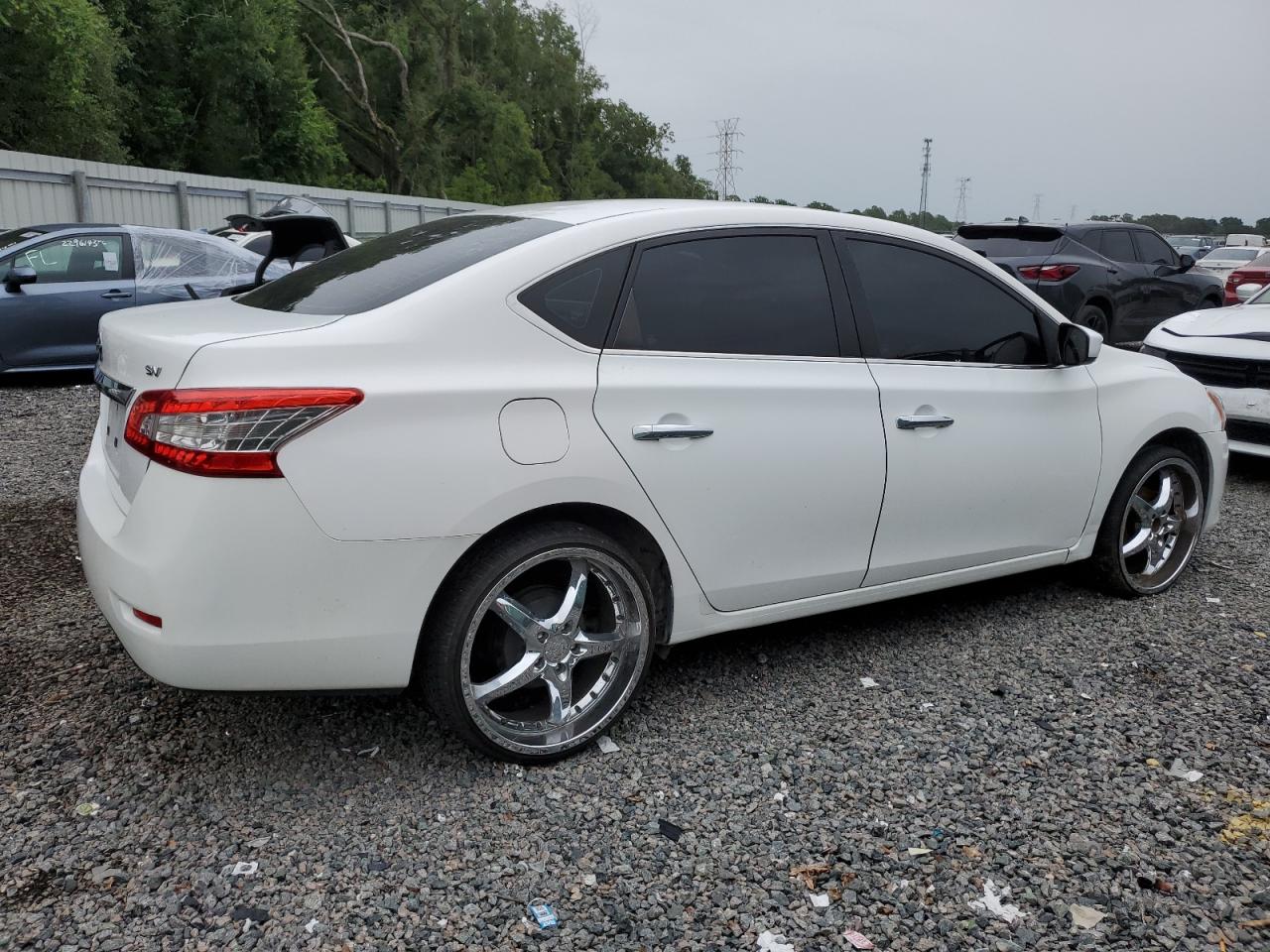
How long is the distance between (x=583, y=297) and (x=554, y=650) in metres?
1.05

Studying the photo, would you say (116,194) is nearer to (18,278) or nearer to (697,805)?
(18,278)

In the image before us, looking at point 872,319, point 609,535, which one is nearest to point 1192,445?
point 872,319

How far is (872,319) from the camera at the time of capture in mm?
3779

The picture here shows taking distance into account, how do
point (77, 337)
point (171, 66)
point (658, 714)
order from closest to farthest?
point (658, 714) < point (77, 337) < point (171, 66)

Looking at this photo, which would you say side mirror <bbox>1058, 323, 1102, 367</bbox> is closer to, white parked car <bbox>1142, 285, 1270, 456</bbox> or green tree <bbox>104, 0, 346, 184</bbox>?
white parked car <bbox>1142, 285, 1270, 456</bbox>

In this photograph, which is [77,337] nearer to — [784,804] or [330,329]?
[330,329]

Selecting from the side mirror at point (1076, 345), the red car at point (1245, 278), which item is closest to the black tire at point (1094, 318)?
the red car at point (1245, 278)

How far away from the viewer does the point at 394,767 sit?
3174 millimetres

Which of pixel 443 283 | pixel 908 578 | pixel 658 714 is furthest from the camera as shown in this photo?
pixel 908 578

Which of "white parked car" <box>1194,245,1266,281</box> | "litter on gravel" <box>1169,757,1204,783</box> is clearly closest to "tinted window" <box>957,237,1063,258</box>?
"litter on gravel" <box>1169,757,1204,783</box>

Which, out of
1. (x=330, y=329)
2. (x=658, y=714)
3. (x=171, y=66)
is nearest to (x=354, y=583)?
(x=330, y=329)

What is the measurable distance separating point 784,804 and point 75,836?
1.89 m

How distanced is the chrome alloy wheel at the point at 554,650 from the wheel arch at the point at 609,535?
0.33 ft

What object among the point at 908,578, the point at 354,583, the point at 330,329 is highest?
the point at 330,329
